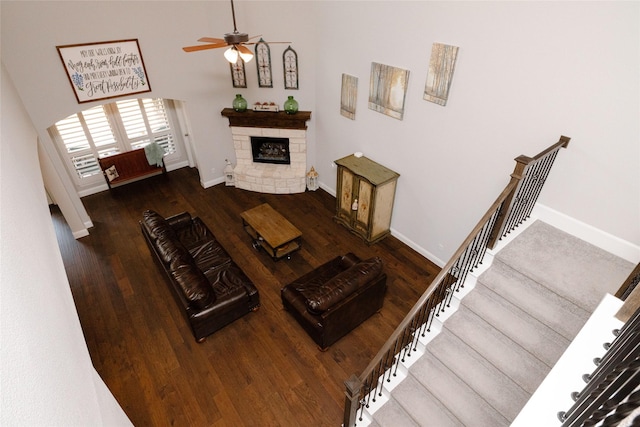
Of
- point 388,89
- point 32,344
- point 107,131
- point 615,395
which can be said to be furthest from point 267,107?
point 615,395

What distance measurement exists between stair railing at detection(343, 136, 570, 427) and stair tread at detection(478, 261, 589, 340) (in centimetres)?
25

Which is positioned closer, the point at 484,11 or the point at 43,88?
the point at 484,11

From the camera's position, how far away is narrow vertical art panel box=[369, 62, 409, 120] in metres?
5.39

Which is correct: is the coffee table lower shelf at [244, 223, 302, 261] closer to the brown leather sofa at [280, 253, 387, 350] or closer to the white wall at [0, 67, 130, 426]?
the brown leather sofa at [280, 253, 387, 350]

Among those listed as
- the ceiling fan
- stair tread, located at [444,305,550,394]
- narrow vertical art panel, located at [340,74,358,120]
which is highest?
the ceiling fan

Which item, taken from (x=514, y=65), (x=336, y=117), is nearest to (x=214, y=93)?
(x=336, y=117)

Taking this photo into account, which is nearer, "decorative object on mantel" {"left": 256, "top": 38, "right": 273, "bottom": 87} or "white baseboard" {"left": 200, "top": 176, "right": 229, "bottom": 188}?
"decorative object on mantel" {"left": 256, "top": 38, "right": 273, "bottom": 87}

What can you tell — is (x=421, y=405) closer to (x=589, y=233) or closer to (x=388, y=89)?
(x=589, y=233)

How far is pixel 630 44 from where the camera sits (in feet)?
10.4

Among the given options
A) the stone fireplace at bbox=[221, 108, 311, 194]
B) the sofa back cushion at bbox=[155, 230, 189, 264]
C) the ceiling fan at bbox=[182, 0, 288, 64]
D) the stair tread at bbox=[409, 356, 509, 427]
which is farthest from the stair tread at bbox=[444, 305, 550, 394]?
the stone fireplace at bbox=[221, 108, 311, 194]

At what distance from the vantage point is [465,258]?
12.3 ft

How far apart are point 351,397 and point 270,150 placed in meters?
6.13

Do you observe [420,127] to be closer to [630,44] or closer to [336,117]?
[336,117]

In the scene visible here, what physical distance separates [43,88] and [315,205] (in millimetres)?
A: 5241
